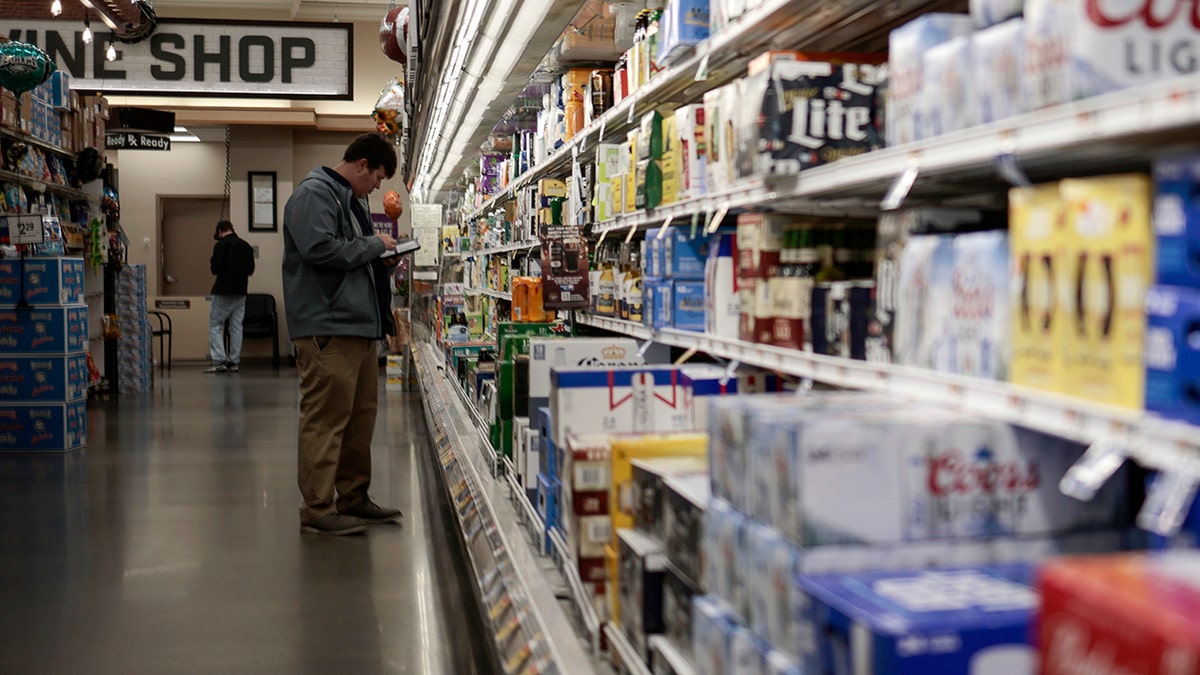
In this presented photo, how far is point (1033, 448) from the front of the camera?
1.33 metres

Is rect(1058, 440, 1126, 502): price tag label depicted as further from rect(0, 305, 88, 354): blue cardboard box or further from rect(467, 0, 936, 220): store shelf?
rect(0, 305, 88, 354): blue cardboard box

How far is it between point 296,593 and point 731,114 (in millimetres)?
2785

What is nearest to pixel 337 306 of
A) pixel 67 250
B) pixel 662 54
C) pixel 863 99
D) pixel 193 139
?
pixel 662 54

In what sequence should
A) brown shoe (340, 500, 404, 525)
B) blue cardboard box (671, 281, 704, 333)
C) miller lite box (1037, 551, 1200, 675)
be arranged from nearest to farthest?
miller lite box (1037, 551, 1200, 675)
blue cardboard box (671, 281, 704, 333)
brown shoe (340, 500, 404, 525)

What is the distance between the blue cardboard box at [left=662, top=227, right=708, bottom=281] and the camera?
2736 mm

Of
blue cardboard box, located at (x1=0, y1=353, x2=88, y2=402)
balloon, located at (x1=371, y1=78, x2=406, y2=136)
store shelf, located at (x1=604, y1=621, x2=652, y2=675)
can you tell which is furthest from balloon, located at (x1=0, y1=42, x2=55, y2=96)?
store shelf, located at (x1=604, y1=621, x2=652, y2=675)

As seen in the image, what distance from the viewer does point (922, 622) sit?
1.01 meters

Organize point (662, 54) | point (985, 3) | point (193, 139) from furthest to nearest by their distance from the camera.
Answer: point (193, 139) < point (662, 54) < point (985, 3)

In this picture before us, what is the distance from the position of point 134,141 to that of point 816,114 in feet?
42.9

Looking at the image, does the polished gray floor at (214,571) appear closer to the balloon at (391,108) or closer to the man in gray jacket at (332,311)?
the man in gray jacket at (332,311)

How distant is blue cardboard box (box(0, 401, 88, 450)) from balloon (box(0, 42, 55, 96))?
212 cm

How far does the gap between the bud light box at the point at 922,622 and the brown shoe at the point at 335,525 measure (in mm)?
4215

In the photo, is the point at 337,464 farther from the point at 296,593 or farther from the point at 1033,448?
the point at 1033,448

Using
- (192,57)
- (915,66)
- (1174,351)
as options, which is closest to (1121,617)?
(1174,351)
